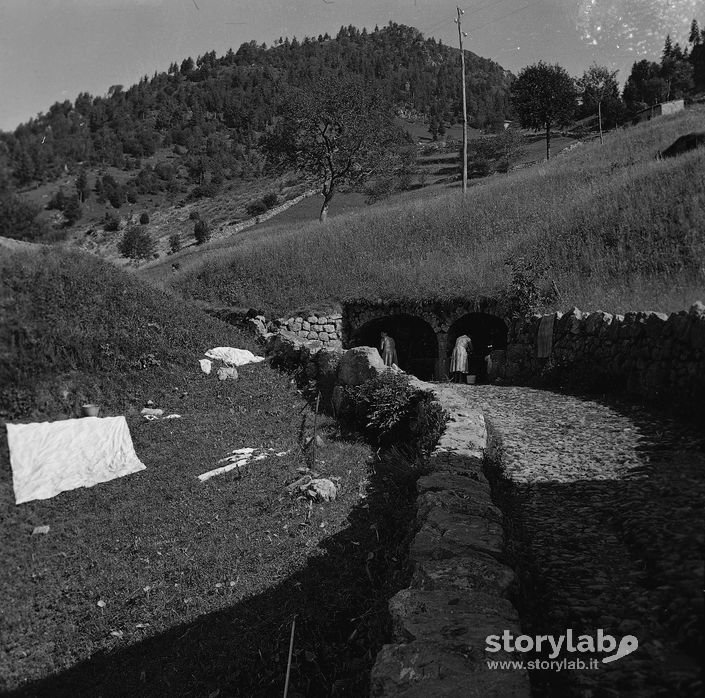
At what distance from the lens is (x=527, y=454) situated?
6.35 metres

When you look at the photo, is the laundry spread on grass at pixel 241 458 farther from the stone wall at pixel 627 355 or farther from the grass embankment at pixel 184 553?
the stone wall at pixel 627 355

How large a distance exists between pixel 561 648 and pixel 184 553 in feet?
17.5

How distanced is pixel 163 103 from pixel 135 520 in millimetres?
204899

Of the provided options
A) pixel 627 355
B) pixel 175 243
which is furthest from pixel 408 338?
pixel 175 243

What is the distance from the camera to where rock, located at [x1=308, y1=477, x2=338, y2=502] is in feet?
25.1

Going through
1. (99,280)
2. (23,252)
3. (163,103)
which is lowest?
(99,280)

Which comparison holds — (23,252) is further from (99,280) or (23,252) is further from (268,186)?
(268,186)

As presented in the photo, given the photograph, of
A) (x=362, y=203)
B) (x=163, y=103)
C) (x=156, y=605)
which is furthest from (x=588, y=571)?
(x=163, y=103)

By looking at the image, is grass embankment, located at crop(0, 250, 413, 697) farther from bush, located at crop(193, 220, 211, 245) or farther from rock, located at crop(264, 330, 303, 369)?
bush, located at crop(193, 220, 211, 245)

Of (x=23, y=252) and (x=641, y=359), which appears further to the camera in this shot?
(x=23, y=252)

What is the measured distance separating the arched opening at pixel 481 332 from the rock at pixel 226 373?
7020 millimetres

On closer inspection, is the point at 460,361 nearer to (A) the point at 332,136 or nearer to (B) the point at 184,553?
(B) the point at 184,553

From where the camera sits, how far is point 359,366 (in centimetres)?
1181

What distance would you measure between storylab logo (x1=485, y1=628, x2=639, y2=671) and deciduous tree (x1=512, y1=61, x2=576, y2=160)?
190 feet
